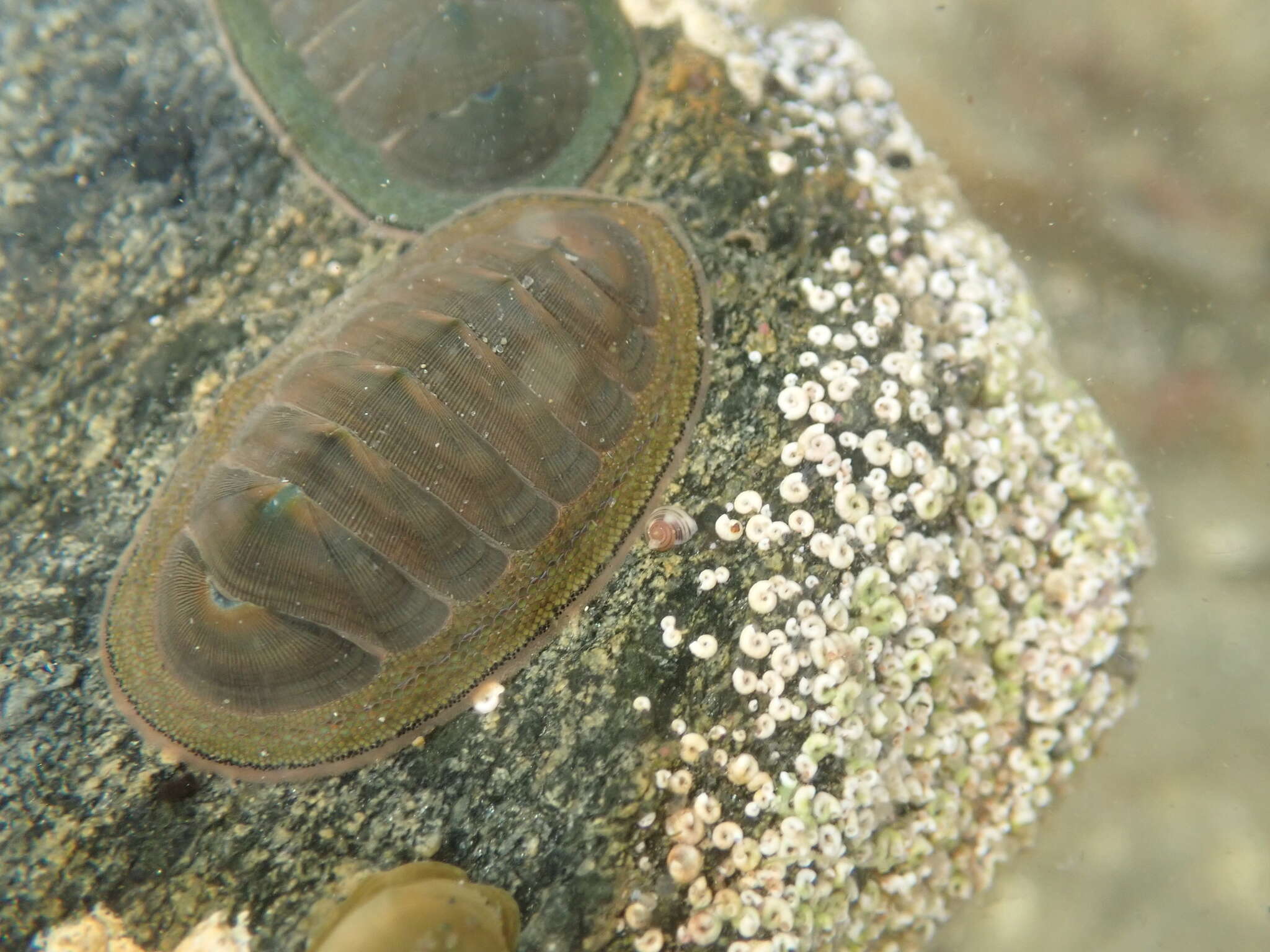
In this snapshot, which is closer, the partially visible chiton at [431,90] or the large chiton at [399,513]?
the large chiton at [399,513]

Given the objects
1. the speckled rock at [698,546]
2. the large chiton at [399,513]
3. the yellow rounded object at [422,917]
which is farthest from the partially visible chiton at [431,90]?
the yellow rounded object at [422,917]

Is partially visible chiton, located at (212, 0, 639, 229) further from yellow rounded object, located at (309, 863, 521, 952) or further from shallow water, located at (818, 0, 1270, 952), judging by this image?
yellow rounded object, located at (309, 863, 521, 952)

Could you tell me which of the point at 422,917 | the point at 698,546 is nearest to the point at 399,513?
the point at 698,546

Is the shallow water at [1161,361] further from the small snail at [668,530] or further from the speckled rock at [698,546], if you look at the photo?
the small snail at [668,530]

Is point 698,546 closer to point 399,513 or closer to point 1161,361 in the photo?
point 399,513

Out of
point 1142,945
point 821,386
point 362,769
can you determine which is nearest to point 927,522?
point 821,386

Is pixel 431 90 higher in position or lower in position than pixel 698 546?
higher
